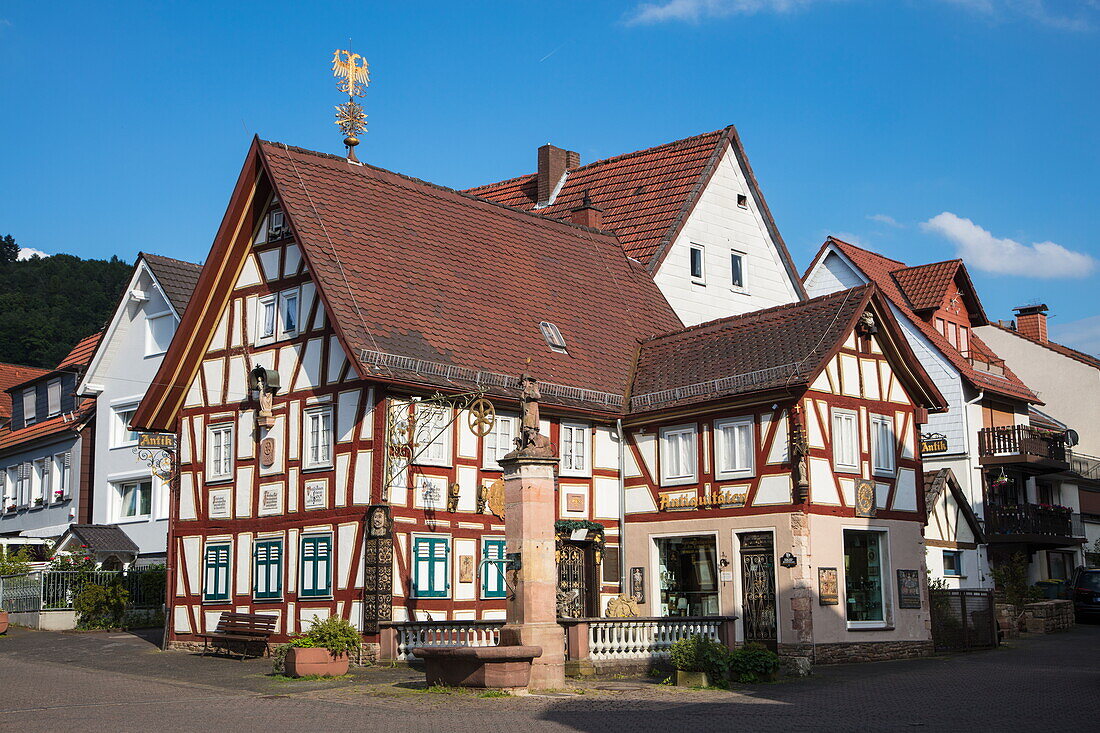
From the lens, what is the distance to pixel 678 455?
93.8 feet

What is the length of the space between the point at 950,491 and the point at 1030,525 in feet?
23.4

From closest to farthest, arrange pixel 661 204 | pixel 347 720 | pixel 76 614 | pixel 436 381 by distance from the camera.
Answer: pixel 347 720 → pixel 436 381 → pixel 76 614 → pixel 661 204

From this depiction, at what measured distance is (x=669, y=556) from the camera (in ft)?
93.8

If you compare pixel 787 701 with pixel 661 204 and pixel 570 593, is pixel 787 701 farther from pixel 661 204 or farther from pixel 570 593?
pixel 661 204

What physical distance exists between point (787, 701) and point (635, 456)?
11.0 meters

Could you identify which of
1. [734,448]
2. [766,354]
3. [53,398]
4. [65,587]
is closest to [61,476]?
Result: [53,398]

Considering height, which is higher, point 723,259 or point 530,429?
point 723,259

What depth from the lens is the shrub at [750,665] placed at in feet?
70.9

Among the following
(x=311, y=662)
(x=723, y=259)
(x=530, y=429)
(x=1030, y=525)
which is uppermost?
(x=723, y=259)

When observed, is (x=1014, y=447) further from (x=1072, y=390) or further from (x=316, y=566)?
(x=316, y=566)

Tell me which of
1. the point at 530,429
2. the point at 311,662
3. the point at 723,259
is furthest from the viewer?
the point at 723,259

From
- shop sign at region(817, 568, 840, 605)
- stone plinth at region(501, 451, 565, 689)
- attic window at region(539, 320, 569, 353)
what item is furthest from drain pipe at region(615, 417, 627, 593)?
stone plinth at region(501, 451, 565, 689)

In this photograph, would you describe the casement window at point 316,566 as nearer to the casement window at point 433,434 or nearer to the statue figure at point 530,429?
the casement window at point 433,434

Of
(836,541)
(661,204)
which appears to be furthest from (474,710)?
(661,204)
